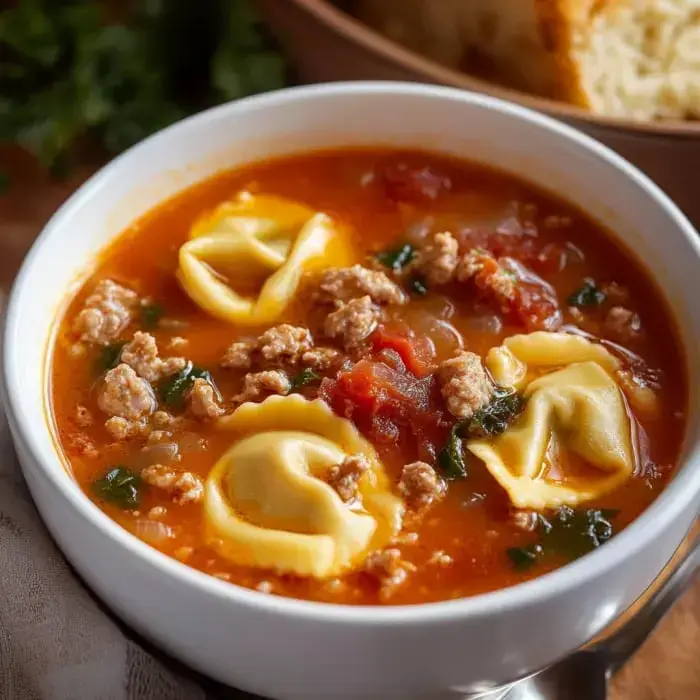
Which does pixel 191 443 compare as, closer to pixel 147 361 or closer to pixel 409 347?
pixel 147 361

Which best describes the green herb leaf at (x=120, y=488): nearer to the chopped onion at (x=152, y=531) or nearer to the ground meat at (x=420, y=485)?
the chopped onion at (x=152, y=531)

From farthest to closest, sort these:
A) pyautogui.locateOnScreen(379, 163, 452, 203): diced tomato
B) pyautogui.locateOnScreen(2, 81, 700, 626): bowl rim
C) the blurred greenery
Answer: the blurred greenery < pyautogui.locateOnScreen(379, 163, 452, 203): diced tomato < pyautogui.locateOnScreen(2, 81, 700, 626): bowl rim

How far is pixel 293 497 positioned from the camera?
225 centimetres

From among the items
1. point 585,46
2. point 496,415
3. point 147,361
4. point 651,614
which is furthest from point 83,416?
point 585,46

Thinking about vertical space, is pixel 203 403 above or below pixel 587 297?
below

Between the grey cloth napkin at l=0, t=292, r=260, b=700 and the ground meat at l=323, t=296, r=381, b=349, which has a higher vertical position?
the ground meat at l=323, t=296, r=381, b=349

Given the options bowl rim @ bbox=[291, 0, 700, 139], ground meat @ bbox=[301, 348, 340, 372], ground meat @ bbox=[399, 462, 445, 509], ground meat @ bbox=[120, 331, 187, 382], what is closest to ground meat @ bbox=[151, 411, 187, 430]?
ground meat @ bbox=[120, 331, 187, 382]

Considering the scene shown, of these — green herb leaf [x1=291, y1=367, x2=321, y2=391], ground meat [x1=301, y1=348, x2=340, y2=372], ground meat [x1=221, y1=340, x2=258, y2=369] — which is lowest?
ground meat [x1=221, y1=340, x2=258, y2=369]

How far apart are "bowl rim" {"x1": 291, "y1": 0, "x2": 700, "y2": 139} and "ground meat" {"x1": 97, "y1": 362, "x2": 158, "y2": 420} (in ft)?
5.24

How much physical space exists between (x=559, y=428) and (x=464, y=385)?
0.30 meters

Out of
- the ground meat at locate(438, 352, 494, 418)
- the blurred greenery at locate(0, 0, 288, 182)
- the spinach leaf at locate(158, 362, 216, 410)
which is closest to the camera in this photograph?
the ground meat at locate(438, 352, 494, 418)

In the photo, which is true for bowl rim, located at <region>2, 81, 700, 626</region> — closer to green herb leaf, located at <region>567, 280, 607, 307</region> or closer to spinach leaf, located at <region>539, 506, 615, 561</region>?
spinach leaf, located at <region>539, 506, 615, 561</region>

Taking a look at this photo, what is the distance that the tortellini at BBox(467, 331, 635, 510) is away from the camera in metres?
2.25

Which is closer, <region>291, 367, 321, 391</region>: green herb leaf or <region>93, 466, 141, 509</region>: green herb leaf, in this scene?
<region>93, 466, 141, 509</region>: green herb leaf
